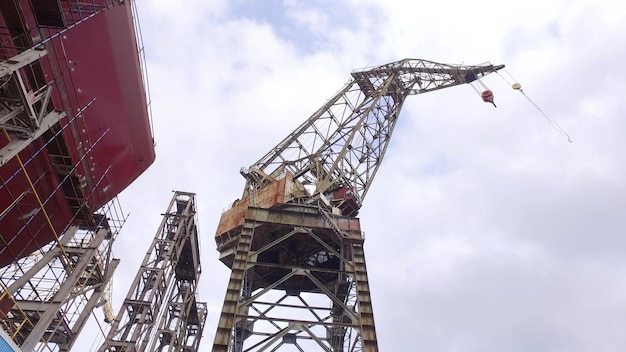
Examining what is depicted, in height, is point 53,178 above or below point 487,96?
below

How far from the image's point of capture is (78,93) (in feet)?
43.4

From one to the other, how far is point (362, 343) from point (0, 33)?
39.0 feet

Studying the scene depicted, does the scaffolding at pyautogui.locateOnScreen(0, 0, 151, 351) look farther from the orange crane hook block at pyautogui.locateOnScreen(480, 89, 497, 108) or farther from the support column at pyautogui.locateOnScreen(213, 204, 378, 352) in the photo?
the orange crane hook block at pyautogui.locateOnScreen(480, 89, 497, 108)

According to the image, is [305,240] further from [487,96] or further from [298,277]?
[487,96]

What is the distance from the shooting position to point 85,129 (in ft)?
45.0

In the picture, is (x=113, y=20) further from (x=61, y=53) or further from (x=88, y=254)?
(x=88, y=254)

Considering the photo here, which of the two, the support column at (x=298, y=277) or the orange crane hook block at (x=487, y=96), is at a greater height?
the orange crane hook block at (x=487, y=96)

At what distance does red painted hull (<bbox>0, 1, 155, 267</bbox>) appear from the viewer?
40.5 ft

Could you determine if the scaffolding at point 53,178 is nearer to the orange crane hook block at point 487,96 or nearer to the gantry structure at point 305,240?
the gantry structure at point 305,240

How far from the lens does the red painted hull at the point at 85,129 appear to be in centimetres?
1234

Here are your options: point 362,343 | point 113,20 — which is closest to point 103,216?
point 113,20

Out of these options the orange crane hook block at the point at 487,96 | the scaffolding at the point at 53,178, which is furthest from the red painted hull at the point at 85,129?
the orange crane hook block at the point at 487,96

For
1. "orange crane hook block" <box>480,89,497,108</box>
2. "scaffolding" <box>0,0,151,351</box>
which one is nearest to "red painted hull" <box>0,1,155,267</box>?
"scaffolding" <box>0,0,151,351</box>

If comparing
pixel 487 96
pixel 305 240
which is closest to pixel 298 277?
pixel 305 240
